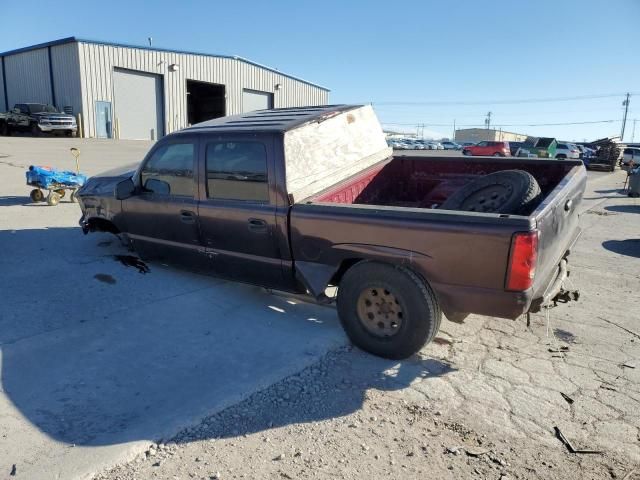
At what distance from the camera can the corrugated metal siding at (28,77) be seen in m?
27.9

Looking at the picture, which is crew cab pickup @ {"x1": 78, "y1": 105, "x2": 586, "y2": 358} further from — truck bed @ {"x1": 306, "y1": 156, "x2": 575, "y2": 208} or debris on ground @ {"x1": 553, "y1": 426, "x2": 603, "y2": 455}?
debris on ground @ {"x1": 553, "y1": 426, "x2": 603, "y2": 455}

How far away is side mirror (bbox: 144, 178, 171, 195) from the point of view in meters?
4.90

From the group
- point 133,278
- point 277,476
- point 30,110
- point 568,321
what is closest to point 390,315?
point 277,476

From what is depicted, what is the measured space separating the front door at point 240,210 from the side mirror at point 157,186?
1.89 ft

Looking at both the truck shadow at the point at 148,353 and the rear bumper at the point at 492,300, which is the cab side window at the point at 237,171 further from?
the rear bumper at the point at 492,300

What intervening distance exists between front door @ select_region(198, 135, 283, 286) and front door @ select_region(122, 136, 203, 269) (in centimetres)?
17

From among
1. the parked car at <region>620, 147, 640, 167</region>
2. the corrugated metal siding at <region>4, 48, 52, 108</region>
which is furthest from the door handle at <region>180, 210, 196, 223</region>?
the parked car at <region>620, 147, 640, 167</region>

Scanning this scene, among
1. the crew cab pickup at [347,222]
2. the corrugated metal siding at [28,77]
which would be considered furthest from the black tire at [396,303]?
the corrugated metal siding at [28,77]

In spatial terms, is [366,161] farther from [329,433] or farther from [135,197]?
[329,433]

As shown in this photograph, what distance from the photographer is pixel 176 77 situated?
1204 inches

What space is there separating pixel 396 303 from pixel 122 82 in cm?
2889

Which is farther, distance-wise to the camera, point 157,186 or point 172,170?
point 157,186

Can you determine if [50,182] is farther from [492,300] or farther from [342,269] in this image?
[492,300]

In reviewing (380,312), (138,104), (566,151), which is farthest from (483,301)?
(566,151)
